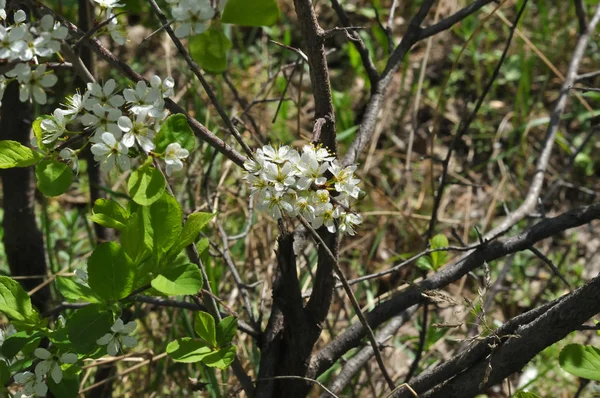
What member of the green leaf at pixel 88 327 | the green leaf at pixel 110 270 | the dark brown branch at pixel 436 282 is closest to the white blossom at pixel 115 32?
the green leaf at pixel 110 270

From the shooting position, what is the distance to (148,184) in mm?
1094

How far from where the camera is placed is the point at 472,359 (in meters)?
1.43

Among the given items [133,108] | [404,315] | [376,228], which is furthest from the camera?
[376,228]

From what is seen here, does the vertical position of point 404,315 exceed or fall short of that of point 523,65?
it falls short

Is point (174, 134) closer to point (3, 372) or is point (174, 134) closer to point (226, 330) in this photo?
point (226, 330)

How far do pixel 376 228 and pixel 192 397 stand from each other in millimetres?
1256

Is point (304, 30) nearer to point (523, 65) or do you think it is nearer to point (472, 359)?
point (472, 359)

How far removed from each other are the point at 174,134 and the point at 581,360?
2.72 feet

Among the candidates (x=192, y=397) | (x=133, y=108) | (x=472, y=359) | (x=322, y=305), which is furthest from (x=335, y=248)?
(x=192, y=397)

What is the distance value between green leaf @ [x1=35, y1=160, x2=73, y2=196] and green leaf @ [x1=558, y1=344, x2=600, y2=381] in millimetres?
925

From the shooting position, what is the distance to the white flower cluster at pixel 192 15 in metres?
1.07

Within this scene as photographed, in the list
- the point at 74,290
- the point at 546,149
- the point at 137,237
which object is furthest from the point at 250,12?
the point at 546,149

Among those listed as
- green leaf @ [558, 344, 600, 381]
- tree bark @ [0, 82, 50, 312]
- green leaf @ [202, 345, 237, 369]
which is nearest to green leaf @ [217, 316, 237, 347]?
green leaf @ [202, 345, 237, 369]

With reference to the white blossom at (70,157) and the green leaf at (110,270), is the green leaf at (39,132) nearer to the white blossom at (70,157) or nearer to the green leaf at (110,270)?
the white blossom at (70,157)
